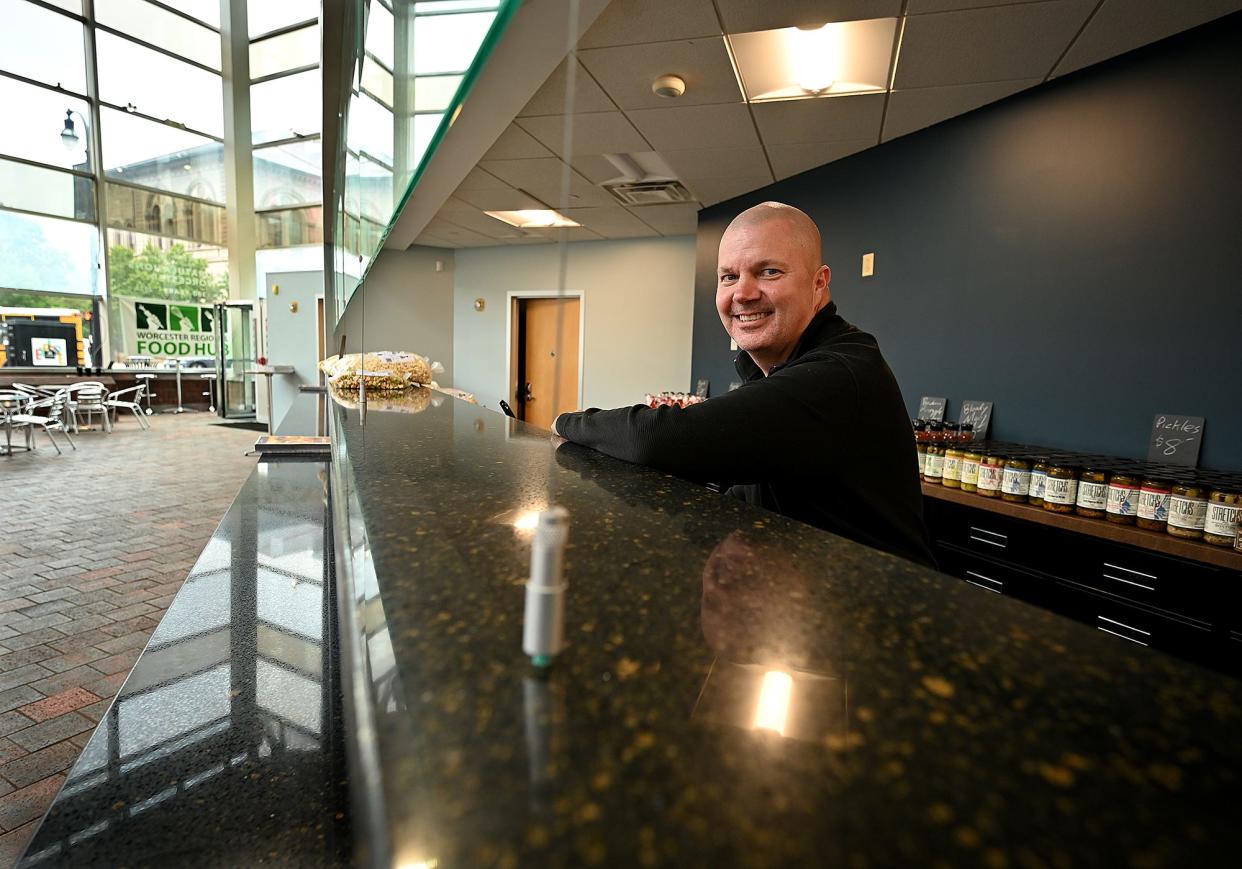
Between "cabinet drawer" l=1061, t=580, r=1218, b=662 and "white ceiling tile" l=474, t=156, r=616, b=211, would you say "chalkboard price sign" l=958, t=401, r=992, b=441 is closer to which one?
"cabinet drawer" l=1061, t=580, r=1218, b=662

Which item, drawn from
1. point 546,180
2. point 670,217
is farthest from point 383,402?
point 670,217

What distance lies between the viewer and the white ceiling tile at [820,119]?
3254mm

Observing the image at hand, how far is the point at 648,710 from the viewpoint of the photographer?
289 mm

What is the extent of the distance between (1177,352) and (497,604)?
3.19 meters

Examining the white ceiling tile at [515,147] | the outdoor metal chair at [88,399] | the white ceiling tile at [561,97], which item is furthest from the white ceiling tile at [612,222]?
the outdoor metal chair at [88,399]

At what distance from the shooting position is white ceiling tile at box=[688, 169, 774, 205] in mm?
4602

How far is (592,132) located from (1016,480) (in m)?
3.09

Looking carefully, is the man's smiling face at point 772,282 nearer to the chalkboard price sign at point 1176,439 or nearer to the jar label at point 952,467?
the jar label at point 952,467

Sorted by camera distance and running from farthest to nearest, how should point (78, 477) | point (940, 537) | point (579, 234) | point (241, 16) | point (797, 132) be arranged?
1. point (241, 16)
2. point (579, 234)
3. point (78, 477)
4. point (797, 132)
5. point (940, 537)

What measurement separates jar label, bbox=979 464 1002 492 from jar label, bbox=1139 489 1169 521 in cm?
48

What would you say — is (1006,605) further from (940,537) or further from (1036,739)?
(940,537)

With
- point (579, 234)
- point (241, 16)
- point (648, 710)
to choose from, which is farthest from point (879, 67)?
point (241, 16)

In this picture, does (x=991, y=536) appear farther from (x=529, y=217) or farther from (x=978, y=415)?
(x=529, y=217)

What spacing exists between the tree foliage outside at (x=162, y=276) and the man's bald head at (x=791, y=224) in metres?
14.4
